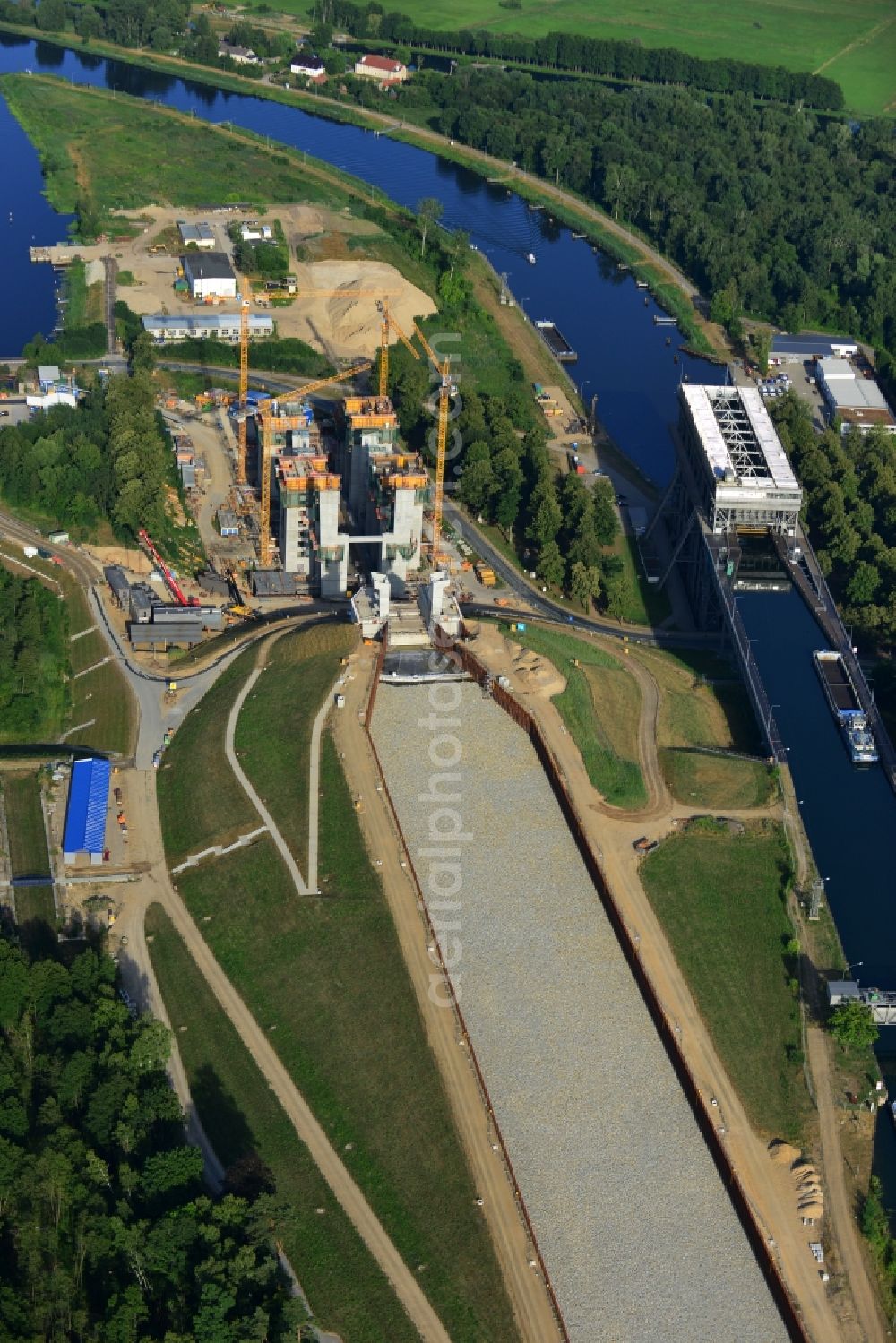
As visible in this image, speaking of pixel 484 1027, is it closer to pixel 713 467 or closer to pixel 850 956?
pixel 850 956

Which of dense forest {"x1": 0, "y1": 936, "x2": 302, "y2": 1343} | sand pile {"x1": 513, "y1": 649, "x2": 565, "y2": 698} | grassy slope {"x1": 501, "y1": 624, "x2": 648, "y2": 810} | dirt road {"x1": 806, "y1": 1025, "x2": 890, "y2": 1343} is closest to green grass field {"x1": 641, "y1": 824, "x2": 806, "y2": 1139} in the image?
dirt road {"x1": 806, "y1": 1025, "x2": 890, "y2": 1343}

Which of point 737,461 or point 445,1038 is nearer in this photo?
point 445,1038

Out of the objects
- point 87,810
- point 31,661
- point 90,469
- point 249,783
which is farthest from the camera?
point 90,469

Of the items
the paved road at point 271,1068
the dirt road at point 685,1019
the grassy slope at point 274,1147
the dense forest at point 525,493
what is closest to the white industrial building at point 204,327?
the dense forest at point 525,493

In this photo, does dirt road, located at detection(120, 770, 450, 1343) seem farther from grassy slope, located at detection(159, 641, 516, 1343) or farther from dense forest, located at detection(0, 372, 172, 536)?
dense forest, located at detection(0, 372, 172, 536)

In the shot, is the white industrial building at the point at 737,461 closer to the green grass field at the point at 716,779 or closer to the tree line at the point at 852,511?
the tree line at the point at 852,511

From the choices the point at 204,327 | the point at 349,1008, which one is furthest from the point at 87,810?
the point at 204,327

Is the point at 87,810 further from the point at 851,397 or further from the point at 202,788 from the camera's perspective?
the point at 851,397
